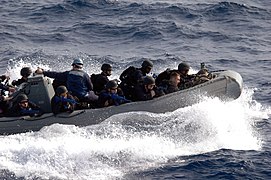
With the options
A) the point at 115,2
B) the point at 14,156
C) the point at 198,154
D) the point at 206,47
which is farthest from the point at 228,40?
the point at 14,156

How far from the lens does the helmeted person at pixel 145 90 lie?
19391mm

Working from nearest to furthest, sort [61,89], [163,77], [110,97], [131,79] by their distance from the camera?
[61,89] < [110,97] < [131,79] < [163,77]

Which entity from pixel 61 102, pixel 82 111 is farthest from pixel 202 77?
pixel 61 102

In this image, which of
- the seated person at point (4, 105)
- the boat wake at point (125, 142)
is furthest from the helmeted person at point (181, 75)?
the seated person at point (4, 105)

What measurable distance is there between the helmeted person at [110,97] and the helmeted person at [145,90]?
1.63ft

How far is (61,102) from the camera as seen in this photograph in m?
18.5

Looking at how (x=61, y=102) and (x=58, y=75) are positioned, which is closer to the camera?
(x=61, y=102)

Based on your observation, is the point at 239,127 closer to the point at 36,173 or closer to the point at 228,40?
the point at 36,173

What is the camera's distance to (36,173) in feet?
52.4

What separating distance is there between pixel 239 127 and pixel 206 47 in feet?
36.3

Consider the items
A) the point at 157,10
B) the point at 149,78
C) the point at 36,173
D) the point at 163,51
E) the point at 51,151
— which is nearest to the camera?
the point at 36,173

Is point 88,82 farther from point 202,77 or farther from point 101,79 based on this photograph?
point 202,77

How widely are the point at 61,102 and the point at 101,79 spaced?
2.08 m

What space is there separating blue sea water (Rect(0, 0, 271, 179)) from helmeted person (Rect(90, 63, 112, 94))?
5.75ft
